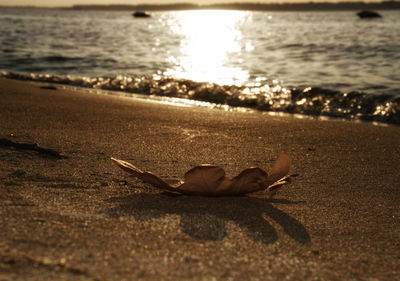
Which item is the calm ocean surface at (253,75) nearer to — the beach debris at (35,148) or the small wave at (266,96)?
the small wave at (266,96)

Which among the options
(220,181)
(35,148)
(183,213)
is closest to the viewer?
(183,213)

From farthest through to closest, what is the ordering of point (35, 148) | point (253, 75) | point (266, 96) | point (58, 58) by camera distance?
point (58, 58) < point (253, 75) < point (266, 96) < point (35, 148)

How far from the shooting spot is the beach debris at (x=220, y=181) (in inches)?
69.6

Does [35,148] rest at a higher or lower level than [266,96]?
higher

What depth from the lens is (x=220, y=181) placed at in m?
1.80

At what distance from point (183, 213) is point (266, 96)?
473cm

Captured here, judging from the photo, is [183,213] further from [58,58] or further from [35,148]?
[58,58]

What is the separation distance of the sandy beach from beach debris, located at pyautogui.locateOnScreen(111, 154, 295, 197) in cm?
4

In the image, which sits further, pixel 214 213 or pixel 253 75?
pixel 253 75

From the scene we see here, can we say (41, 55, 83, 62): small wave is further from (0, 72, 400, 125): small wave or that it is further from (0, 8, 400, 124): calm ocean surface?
(0, 72, 400, 125): small wave

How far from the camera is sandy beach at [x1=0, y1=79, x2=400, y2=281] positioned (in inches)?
49.2

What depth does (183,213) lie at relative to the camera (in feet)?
5.56

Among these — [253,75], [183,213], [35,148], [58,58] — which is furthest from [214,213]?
[58,58]

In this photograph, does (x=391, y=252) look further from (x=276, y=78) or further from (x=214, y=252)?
(x=276, y=78)
